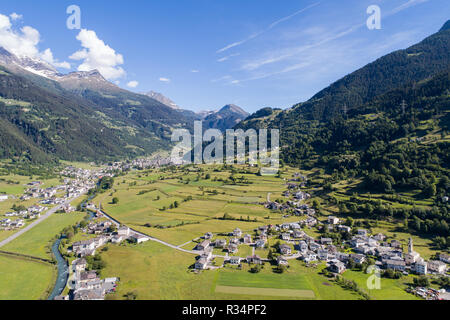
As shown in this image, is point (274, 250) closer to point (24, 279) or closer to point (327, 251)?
point (327, 251)

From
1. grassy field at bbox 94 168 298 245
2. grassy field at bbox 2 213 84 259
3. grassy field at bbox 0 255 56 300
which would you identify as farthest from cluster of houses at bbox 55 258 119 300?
grassy field at bbox 94 168 298 245

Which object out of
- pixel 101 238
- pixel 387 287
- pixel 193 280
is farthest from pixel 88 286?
pixel 387 287

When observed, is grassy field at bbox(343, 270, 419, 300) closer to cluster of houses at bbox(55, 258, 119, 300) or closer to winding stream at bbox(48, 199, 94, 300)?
cluster of houses at bbox(55, 258, 119, 300)

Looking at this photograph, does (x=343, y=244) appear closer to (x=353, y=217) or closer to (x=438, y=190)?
(x=353, y=217)

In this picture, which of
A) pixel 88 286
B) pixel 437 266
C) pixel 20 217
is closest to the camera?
pixel 88 286

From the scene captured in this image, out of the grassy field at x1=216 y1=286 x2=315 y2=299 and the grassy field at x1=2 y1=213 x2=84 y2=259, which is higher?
the grassy field at x1=2 y1=213 x2=84 y2=259
